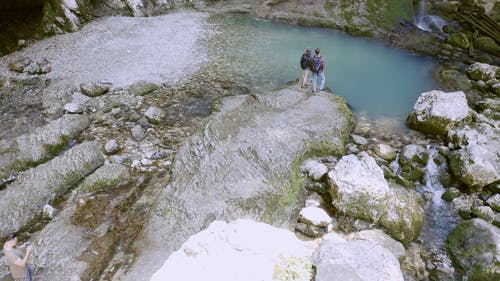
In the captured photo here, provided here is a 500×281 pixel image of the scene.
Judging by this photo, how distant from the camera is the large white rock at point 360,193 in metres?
9.35

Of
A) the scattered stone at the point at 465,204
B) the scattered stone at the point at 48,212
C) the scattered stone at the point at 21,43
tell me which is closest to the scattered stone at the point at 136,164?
the scattered stone at the point at 48,212

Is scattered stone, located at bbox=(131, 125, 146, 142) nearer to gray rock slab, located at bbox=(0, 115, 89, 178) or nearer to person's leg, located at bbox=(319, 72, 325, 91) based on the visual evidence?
gray rock slab, located at bbox=(0, 115, 89, 178)

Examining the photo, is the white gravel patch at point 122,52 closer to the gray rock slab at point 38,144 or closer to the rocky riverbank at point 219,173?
the rocky riverbank at point 219,173

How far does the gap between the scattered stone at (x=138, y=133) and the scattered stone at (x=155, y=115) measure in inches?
24.2

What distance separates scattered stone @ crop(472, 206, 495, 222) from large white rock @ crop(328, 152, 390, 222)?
9.87ft

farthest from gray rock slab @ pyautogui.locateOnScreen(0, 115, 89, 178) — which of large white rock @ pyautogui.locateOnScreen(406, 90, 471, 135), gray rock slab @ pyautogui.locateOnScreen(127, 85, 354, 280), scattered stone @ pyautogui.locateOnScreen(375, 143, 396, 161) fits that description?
large white rock @ pyautogui.locateOnScreen(406, 90, 471, 135)

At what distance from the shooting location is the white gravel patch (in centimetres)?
1605

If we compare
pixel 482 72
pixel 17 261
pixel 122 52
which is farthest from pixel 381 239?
pixel 122 52

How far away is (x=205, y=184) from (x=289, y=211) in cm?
247

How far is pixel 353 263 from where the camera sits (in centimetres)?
682

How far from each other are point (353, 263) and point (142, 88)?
11585 mm

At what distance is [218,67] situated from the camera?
17172 millimetres

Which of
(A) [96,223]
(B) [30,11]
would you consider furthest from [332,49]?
(B) [30,11]

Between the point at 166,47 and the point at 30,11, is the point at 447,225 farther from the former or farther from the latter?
the point at 30,11
